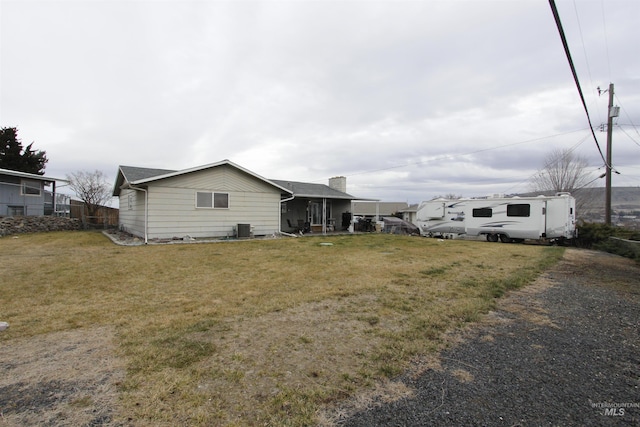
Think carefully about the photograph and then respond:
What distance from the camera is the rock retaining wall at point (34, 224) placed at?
14570mm

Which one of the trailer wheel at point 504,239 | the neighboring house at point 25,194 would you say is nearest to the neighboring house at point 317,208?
the trailer wheel at point 504,239

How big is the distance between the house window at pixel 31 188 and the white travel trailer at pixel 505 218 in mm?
24091

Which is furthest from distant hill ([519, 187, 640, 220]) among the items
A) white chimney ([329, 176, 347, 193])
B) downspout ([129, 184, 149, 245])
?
downspout ([129, 184, 149, 245])

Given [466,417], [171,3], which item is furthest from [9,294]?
[171,3]

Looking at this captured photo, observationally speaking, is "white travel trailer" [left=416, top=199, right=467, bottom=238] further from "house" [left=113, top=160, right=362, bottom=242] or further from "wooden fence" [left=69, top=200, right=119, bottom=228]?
"wooden fence" [left=69, top=200, right=119, bottom=228]

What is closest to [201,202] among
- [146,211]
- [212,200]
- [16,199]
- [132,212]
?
[212,200]

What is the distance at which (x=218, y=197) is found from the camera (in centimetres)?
1378

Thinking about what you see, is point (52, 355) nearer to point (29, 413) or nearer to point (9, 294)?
point (29, 413)

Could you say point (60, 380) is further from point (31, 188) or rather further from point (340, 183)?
point (31, 188)

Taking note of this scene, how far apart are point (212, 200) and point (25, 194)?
40.7ft

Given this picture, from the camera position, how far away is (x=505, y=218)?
15773 mm

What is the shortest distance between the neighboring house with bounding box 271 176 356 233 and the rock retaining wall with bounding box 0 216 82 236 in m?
12.5

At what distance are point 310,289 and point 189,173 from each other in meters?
9.91

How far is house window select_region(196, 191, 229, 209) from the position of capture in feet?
43.6
